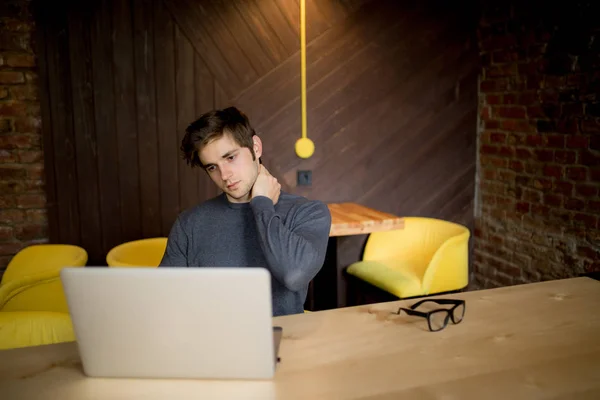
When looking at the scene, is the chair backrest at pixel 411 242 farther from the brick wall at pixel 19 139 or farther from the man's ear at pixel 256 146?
the brick wall at pixel 19 139

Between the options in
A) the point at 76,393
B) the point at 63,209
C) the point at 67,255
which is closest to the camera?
the point at 76,393

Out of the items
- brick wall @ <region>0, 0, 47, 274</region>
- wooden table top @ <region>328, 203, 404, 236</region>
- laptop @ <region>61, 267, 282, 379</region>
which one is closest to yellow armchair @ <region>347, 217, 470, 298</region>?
wooden table top @ <region>328, 203, 404, 236</region>

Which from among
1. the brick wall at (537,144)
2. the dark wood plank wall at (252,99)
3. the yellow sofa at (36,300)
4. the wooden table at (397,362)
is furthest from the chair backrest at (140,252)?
the brick wall at (537,144)

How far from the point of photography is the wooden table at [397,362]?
3.81ft

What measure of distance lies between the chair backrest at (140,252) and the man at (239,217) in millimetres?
753

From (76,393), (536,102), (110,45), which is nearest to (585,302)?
(76,393)

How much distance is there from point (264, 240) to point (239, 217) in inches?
9.3

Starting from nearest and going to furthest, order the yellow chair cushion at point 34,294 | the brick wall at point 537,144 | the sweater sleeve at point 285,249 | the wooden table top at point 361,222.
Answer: the sweater sleeve at point 285,249 < the yellow chair cushion at point 34,294 < the wooden table top at point 361,222 < the brick wall at point 537,144

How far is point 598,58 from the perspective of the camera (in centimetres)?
288

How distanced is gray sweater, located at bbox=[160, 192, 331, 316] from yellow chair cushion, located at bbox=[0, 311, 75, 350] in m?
Answer: 0.43

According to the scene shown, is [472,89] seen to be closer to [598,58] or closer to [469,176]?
[469,176]

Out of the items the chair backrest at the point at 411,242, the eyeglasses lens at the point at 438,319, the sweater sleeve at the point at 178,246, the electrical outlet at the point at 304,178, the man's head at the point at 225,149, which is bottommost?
the chair backrest at the point at 411,242

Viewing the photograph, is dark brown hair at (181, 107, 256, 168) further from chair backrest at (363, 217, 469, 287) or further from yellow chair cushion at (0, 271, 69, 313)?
chair backrest at (363, 217, 469, 287)

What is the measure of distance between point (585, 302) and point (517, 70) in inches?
81.4
